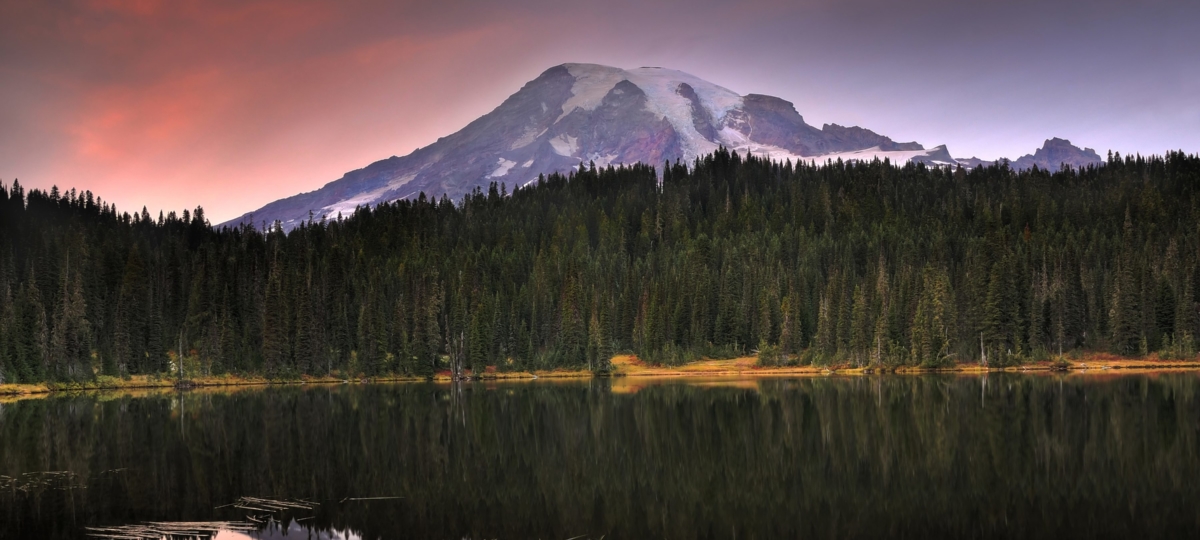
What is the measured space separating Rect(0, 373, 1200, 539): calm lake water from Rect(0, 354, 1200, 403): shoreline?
59.9 m

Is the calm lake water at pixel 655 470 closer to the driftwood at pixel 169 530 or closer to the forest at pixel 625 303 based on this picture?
the driftwood at pixel 169 530

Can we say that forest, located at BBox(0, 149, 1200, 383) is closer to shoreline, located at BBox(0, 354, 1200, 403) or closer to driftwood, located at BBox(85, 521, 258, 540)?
shoreline, located at BBox(0, 354, 1200, 403)

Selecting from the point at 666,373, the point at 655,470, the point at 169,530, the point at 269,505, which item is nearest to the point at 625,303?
the point at 666,373

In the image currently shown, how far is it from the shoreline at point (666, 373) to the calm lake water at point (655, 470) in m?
59.9

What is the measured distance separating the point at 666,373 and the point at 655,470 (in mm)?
108908

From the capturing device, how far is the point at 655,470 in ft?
130

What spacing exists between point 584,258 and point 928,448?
158 meters

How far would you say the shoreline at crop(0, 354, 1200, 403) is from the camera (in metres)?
126

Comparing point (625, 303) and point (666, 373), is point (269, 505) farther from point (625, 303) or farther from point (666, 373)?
point (625, 303)

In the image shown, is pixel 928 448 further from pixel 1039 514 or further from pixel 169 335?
pixel 169 335

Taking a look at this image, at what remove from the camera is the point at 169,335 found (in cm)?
16538

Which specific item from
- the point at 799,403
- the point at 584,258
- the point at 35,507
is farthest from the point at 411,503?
the point at 584,258

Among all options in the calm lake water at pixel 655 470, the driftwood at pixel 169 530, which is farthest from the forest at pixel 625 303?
the driftwood at pixel 169 530

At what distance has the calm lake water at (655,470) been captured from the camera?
29.1 metres
